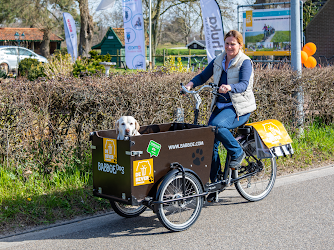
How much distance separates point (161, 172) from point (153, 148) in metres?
0.28

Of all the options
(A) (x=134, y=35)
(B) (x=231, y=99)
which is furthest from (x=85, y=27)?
(B) (x=231, y=99)

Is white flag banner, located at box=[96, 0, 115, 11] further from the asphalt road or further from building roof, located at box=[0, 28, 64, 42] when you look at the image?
→ building roof, located at box=[0, 28, 64, 42]

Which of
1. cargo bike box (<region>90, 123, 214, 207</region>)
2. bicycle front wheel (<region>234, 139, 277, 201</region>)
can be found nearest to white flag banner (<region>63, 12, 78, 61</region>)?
bicycle front wheel (<region>234, 139, 277, 201</region>)

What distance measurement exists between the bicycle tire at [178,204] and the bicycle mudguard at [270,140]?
3.65 ft

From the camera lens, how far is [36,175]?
5.03 metres

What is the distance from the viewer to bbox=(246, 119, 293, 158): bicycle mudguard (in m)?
4.61

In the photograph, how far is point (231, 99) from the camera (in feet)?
14.2

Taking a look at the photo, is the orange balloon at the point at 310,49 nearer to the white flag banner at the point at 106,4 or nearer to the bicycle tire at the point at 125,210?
the white flag banner at the point at 106,4

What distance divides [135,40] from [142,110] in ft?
25.8

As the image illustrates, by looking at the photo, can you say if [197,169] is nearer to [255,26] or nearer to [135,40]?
[135,40]

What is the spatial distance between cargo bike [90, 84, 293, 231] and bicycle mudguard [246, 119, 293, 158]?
463 millimetres

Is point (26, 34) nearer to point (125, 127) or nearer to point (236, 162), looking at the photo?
point (125, 127)

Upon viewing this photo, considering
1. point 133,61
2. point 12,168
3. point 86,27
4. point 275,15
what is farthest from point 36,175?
point 86,27

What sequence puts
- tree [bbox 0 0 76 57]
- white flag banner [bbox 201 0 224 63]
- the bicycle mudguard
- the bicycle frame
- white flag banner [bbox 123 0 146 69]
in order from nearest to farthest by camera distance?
the bicycle frame
the bicycle mudguard
white flag banner [bbox 201 0 224 63]
white flag banner [bbox 123 0 146 69]
tree [bbox 0 0 76 57]
